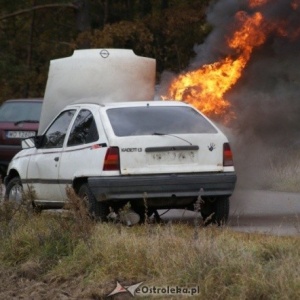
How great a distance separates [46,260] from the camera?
1095 centimetres

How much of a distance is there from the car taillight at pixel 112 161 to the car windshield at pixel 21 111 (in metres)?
10.4

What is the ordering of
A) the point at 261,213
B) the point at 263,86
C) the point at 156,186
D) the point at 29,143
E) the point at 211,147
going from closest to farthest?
the point at 156,186
the point at 211,147
the point at 261,213
the point at 29,143
the point at 263,86

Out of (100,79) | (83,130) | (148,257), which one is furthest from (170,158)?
(148,257)

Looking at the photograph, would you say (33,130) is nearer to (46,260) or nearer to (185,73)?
(185,73)

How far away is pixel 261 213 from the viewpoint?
15.7 meters

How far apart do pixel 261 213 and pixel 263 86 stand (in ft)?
10.7

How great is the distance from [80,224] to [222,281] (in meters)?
2.35

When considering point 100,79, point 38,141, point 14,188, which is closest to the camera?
point 38,141

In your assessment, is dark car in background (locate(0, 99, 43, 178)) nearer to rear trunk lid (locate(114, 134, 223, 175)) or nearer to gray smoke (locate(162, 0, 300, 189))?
gray smoke (locate(162, 0, 300, 189))

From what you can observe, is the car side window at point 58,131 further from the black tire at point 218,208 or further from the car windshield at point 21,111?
the car windshield at point 21,111

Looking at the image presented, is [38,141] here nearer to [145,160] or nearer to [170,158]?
[145,160]

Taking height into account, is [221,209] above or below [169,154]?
below

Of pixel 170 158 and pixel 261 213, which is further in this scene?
pixel 261 213

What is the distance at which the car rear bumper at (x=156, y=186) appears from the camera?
1333 centimetres
